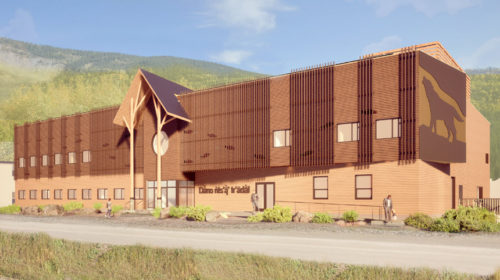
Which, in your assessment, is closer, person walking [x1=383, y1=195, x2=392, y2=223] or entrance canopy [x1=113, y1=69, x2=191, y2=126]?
person walking [x1=383, y1=195, x2=392, y2=223]

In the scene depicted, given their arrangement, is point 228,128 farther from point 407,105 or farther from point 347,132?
point 407,105

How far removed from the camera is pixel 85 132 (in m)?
61.8

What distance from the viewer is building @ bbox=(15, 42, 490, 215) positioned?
35406 mm

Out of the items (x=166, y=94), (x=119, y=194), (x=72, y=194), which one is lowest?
(x=72, y=194)

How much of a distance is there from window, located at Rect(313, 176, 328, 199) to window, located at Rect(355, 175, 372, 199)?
2.71 meters

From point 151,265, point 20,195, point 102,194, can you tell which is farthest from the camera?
point 20,195

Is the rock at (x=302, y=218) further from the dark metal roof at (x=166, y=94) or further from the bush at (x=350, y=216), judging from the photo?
the dark metal roof at (x=166, y=94)

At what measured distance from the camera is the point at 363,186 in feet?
122

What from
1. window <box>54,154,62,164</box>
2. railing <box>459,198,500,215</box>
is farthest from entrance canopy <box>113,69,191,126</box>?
railing <box>459,198,500,215</box>

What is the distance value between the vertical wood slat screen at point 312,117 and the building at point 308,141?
9 centimetres

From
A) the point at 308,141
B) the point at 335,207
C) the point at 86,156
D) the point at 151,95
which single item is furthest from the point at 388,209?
the point at 86,156

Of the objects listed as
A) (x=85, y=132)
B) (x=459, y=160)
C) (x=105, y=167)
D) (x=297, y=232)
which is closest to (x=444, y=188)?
(x=459, y=160)

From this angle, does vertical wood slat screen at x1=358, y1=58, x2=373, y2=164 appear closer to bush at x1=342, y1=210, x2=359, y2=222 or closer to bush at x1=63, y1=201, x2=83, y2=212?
bush at x1=342, y1=210, x2=359, y2=222

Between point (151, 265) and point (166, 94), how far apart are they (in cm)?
3336
